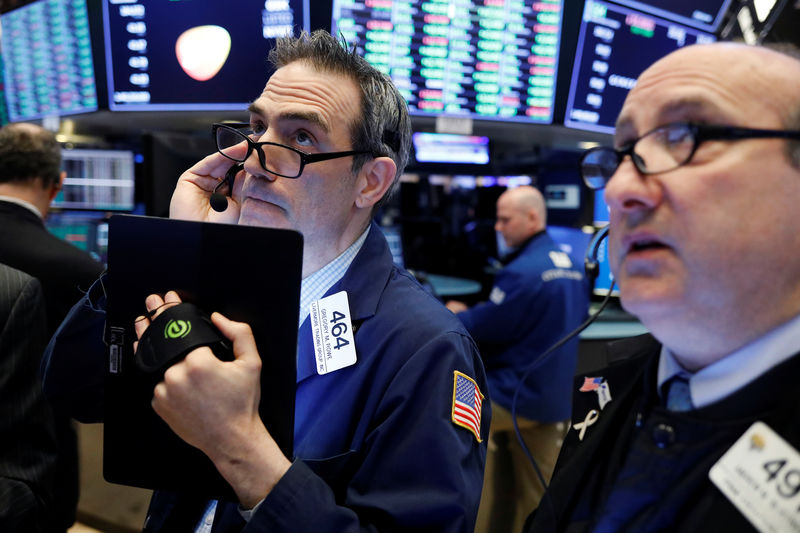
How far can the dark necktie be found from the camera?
72cm

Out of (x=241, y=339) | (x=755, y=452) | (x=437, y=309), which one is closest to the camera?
(x=755, y=452)

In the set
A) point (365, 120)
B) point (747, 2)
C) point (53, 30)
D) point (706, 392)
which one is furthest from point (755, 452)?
point (53, 30)

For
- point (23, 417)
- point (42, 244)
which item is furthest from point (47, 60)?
point (23, 417)

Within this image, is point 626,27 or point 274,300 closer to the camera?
point 274,300

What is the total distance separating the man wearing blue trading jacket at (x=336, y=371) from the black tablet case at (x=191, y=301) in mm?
27

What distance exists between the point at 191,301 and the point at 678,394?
69cm

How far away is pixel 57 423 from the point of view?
2.15 metres

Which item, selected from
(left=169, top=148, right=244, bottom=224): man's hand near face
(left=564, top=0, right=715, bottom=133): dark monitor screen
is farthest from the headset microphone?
(left=564, top=0, right=715, bottom=133): dark monitor screen

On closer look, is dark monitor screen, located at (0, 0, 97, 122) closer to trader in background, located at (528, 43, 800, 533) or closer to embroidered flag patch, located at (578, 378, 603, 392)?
embroidered flag patch, located at (578, 378, 603, 392)

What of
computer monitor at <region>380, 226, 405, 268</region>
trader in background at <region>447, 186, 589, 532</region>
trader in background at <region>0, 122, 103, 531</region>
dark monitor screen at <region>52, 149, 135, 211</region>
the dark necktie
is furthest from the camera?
computer monitor at <region>380, 226, 405, 268</region>

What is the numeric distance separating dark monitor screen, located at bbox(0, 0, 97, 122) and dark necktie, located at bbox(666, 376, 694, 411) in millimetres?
2569

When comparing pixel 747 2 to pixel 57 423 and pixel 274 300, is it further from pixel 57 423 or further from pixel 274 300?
pixel 57 423

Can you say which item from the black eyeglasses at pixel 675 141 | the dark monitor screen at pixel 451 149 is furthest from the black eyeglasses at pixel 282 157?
the dark monitor screen at pixel 451 149

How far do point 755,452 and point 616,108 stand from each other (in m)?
2.33
